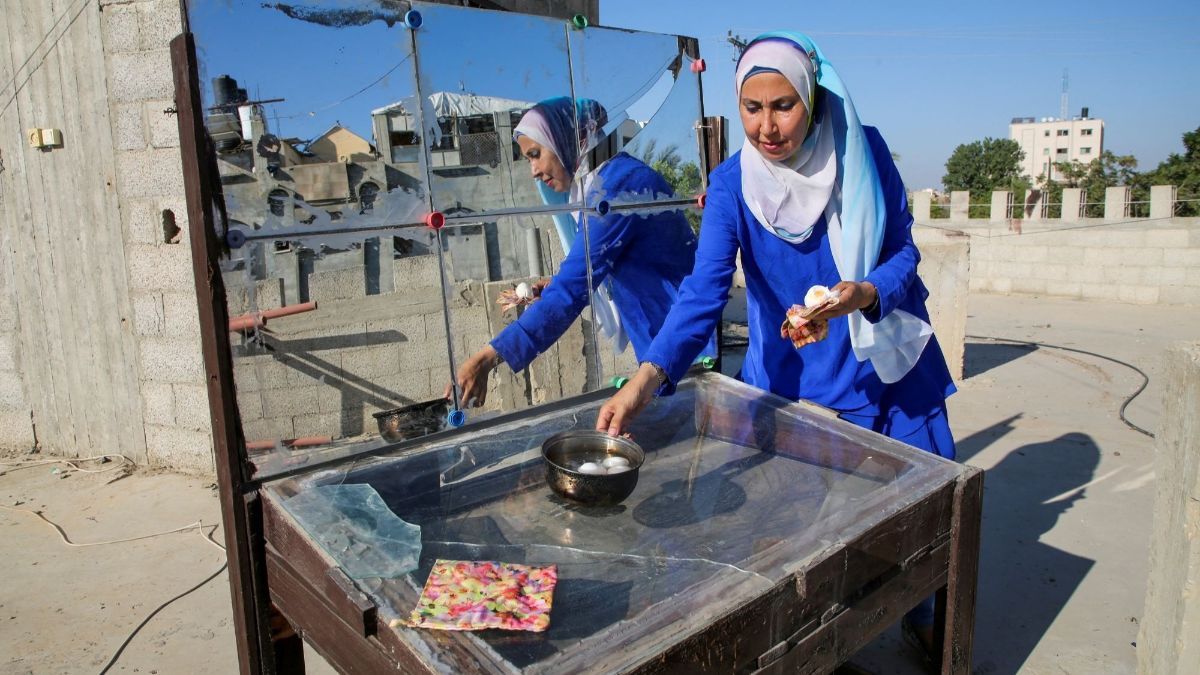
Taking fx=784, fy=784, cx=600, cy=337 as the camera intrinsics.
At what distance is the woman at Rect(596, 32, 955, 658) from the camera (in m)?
1.89

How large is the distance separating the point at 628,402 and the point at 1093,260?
9813mm

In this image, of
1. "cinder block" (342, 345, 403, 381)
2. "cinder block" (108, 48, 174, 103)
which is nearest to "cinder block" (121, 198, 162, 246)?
"cinder block" (108, 48, 174, 103)

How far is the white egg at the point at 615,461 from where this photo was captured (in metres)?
1.86

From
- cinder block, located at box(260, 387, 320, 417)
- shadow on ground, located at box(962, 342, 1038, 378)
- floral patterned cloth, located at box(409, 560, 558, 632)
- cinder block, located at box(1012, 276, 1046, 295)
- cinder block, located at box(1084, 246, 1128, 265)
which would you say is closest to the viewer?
floral patterned cloth, located at box(409, 560, 558, 632)

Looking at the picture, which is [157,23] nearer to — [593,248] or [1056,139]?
[593,248]

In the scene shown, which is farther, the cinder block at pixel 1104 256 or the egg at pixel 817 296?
the cinder block at pixel 1104 256

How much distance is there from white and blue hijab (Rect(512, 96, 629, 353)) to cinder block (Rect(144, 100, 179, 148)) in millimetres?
2682

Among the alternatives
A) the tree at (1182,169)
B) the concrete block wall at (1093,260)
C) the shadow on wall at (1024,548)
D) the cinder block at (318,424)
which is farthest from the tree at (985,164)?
the cinder block at (318,424)

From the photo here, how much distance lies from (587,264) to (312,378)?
0.84 meters

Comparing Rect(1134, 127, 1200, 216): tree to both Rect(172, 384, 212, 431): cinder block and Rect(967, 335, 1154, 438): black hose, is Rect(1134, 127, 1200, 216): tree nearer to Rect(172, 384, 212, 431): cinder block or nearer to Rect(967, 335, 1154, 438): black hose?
Rect(967, 335, 1154, 438): black hose

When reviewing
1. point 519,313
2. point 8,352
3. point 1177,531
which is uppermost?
point 519,313

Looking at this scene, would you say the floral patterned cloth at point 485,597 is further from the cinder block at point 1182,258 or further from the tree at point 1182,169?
the tree at point 1182,169

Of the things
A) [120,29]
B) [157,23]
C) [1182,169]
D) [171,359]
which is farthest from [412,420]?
[1182,169]

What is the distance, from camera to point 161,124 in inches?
155
